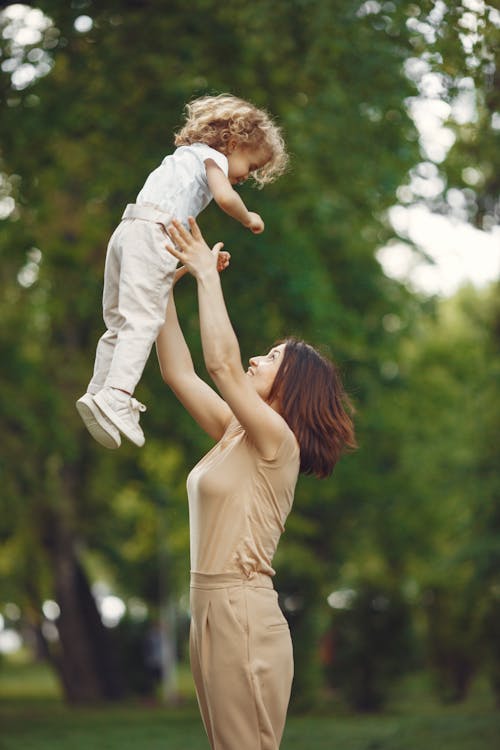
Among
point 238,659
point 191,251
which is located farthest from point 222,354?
point 238,659

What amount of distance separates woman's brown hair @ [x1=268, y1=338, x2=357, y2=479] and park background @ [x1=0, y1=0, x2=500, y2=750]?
196cm

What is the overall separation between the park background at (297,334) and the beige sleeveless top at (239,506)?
2.26 metres

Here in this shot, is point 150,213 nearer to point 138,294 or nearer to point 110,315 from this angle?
point 138,294

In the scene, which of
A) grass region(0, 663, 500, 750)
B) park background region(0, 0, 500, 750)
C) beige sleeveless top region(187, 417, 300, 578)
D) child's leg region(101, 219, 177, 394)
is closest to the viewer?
beige sleeveless top region(187, 417, 300, 578)

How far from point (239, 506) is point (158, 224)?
92 centimetres

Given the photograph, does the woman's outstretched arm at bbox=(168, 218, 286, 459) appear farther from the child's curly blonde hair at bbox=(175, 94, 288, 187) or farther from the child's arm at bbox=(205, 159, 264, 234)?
the child's curly blonde hair at bbox=(175, 94, 288, 187)

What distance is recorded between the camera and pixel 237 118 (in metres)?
3.83

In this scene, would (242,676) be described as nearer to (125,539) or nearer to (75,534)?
(75,534)

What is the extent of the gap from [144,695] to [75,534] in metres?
5.55

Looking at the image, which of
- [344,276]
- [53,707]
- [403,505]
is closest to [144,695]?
[53,707]

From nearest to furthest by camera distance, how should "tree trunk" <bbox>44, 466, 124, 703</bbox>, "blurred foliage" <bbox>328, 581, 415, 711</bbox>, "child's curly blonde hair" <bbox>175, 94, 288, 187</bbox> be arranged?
"child's curly blonde hair" <bbox>175, 94, 288, 187</bbox>, "blurred foliage" <bbox>328, 581, 415, 711</bbox>, "tree trunk" <bbox>44, 466, 124, 703</bbox>

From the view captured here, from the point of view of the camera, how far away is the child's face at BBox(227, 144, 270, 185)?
12.8 feet

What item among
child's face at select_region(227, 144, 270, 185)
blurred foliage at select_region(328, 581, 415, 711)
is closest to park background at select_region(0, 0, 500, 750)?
blurred foliage at select_region(328, 581, 415, 711)

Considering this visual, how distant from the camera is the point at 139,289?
3.76 m
